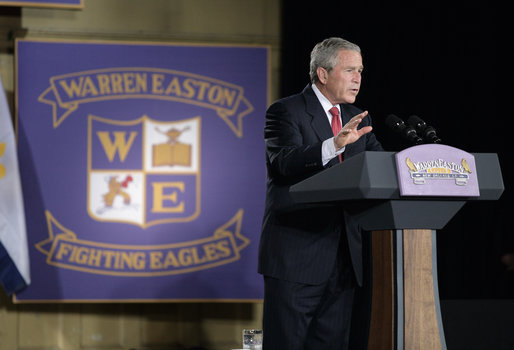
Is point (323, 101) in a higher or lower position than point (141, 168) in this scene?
higher

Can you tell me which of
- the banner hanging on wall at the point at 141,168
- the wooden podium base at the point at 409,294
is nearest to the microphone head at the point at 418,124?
the wooden podium base at the point at 409,294

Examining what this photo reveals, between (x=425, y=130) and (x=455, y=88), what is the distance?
81.3 inches

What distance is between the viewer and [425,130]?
71.2 inches

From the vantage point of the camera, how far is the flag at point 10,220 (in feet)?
11.5

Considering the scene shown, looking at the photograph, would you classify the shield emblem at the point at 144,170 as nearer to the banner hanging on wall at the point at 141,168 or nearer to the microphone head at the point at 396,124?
the banner hanging on wall at the point at 141,168

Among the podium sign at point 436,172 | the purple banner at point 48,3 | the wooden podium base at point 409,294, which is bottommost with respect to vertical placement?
the wooden podium base at point 409,294

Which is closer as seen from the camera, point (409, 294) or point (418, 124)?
point (409, 294)

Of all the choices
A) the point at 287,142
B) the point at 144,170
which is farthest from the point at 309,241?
the point at 144,170

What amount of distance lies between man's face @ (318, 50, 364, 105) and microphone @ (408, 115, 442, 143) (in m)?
0.28

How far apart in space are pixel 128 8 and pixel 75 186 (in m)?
1.09

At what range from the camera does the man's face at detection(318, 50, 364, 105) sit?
2088 millimetres

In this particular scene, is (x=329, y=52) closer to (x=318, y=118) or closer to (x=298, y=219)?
(x=318, y=118)

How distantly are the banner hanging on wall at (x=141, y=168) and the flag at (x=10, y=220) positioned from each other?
0.11 meters

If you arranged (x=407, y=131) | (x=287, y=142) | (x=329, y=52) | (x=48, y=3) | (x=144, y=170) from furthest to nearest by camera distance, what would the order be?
(x=144, y=170)
(x=48, y=3)
(x=329, y=52)
(x=287, y=142)
(x=407, y=131)
